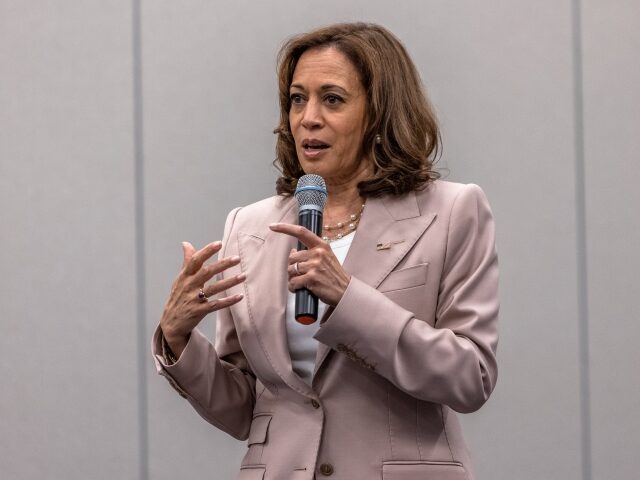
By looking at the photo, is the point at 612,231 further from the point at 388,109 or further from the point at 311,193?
the point at 311,193

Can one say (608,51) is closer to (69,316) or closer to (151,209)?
(151,209)

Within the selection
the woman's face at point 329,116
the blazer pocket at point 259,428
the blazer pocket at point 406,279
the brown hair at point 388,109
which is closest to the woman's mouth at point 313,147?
the woman's face at point 329,116

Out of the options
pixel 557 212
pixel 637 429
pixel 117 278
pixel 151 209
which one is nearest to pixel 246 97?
A: pixel 151 209

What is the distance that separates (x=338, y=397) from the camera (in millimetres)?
2033

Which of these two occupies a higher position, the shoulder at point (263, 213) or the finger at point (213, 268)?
the shoulder at point (263, 213)

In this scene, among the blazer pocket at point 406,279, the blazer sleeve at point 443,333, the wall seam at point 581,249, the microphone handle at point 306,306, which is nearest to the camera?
the microphone handle at point 306,306

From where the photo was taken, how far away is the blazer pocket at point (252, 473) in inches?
81.5

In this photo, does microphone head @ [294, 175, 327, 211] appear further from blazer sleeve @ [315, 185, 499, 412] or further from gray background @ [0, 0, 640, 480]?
gray background @ [0, 0, 640, 480]

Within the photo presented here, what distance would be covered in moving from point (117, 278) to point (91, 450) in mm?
572

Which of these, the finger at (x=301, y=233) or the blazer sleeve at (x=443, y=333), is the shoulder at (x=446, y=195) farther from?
the finger at (x=301, y=233)

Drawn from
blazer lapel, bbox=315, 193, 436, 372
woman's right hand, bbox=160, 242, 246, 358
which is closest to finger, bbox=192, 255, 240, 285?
woman's right hand, bbox=160, 242, 246, 358

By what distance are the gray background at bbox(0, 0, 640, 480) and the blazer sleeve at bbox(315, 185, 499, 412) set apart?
4.79 ft

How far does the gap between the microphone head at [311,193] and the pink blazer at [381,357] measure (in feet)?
0.52

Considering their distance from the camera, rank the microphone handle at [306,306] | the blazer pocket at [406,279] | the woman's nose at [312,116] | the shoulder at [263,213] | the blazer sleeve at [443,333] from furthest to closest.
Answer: the shoulder at [263,213] < the woman's nose at [312,116] < the blazer pocket at [406,279] < the blazer sleeve at [443,333] < the microphone handle at [306,306]
